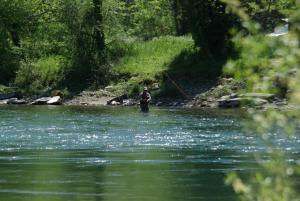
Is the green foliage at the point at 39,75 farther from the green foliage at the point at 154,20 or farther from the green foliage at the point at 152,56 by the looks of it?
the green foliage at the point at 154,20

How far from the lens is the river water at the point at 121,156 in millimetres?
17078

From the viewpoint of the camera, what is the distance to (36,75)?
55.2 meters

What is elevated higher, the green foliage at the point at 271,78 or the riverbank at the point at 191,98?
the green foliage at the point at 271,78

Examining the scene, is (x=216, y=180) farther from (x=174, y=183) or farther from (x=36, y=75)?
(x=36, y=75)

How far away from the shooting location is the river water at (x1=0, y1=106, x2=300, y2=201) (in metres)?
Answer: 17.1

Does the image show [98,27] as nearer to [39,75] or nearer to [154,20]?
[39,75]

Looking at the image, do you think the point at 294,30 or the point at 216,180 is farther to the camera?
the point at 216,180

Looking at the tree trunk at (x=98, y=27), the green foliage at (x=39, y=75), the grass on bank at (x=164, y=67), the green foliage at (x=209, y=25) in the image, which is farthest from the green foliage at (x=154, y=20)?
the green foliage at (x=209, y=25)

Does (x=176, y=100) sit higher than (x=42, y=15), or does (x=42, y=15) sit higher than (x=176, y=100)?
(x=42, y=15)

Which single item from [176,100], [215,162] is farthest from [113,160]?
[176,100]

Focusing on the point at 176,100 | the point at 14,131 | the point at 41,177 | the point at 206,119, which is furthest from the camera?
the point at 176,100

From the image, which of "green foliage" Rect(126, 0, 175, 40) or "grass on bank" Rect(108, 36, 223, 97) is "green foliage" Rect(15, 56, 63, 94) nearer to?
"grass on bank" Rect(108, 36, 223, 97)

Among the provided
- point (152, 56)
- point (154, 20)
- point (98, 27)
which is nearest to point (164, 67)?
point (152, 56)

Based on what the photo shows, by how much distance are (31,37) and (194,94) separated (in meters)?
17.7
